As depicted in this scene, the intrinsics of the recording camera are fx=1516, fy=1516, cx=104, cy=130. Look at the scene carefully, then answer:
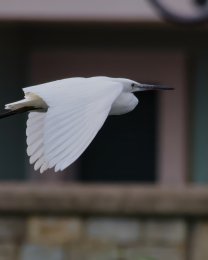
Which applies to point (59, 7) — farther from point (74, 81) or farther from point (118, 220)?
point (74, 81)

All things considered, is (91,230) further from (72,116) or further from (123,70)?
(72,116)

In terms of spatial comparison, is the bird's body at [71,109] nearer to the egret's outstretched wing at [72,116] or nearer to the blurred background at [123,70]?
the egret's outstretched wing at [72,116]

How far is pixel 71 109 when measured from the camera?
421 centimetres

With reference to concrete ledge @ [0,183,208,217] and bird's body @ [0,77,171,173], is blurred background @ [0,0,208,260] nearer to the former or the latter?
concrete ledge @ [0,183,208,217]

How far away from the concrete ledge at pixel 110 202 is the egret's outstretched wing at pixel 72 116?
2476mm

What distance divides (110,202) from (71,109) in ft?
9.45

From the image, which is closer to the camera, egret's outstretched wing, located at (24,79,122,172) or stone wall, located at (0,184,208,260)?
egret's outstretched wing, located at (24,79,122,172)

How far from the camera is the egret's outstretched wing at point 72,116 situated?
3973mm

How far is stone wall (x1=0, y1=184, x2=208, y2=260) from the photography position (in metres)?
7.04

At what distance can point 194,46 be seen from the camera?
925 centimetres

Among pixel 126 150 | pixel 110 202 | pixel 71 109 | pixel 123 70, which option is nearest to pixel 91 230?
pixel 110 202

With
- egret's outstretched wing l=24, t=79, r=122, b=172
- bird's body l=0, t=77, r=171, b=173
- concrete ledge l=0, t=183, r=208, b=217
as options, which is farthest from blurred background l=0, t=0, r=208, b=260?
egret's outstretched wing l=24, t=79, r=122, b=172

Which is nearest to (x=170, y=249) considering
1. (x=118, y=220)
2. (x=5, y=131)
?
(x=118, y=220)

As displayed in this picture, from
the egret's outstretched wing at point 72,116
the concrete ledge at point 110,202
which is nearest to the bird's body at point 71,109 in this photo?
the egret's outstretched wing at point 72,116
